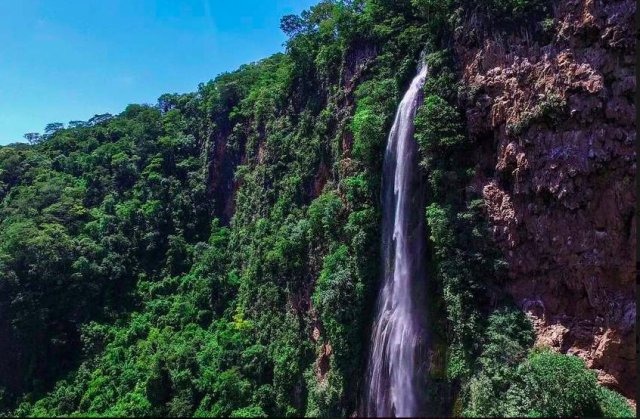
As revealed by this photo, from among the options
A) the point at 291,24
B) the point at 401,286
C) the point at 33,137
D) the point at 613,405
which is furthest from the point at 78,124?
the point at 613,405

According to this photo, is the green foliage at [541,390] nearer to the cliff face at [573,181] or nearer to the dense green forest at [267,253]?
the dense green forest at [267,253]

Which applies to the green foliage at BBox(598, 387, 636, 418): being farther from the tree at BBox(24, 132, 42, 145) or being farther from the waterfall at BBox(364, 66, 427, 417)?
the tree at BBox(24, 132, 42, 145)

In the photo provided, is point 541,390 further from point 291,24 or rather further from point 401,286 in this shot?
point 291,24

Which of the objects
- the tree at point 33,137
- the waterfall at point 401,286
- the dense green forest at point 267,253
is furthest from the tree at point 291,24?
the tree at point 33,137

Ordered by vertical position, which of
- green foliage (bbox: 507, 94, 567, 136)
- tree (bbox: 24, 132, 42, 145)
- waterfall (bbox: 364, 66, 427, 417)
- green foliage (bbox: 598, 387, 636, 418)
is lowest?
green foliage (bbox: 598, 387, 636, 418)

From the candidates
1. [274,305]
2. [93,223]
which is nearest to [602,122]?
[274,305]

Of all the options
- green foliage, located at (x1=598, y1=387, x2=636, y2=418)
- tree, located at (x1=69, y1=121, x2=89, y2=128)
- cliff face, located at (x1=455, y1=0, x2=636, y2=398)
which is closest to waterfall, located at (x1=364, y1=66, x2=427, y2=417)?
cliff face, located at (x1=455, y1=0, x2=636, y2=398)
